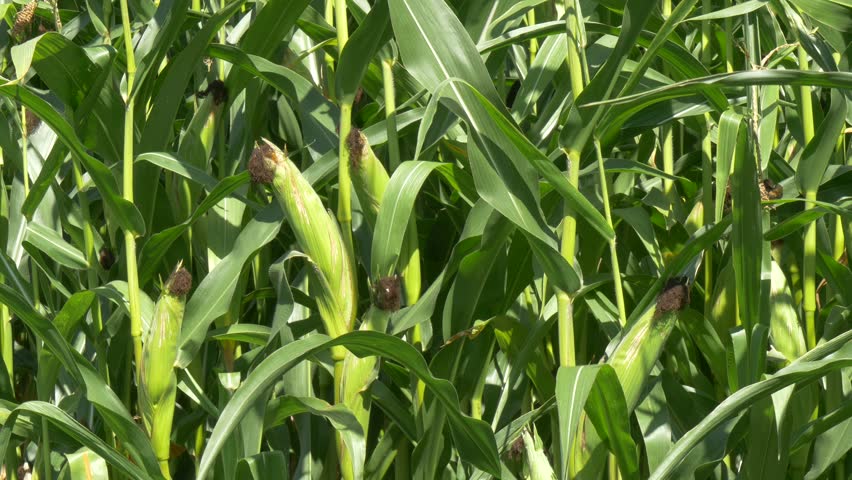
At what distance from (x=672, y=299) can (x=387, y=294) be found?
12.8 inches

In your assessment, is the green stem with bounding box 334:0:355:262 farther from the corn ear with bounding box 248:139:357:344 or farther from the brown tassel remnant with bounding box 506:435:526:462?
the brown tassel remnant with bounding box 506:435:526:462

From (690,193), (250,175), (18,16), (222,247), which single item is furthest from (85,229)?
(690,193)

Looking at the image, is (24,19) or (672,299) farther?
(24,19)

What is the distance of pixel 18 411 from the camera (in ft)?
3.87

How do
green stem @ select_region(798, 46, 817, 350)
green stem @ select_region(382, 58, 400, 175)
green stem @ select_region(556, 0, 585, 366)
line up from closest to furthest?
1. green stem @ select_region(556, 0, 585, 366)
2. green stem @ select_region(382, 58, 400, 175)
3. green stem @ select_region(798, 46, 817, 350)

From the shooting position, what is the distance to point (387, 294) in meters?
1.15

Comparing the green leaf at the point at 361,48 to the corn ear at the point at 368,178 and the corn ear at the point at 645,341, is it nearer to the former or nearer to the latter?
the corn ear at the point at 368,178

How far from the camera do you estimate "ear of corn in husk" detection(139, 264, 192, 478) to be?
121 centimetres

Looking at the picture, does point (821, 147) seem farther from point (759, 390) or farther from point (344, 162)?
point (344, 162)

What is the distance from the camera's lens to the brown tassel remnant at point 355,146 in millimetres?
1169

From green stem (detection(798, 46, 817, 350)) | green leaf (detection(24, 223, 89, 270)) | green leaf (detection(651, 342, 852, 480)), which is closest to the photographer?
green leaf (detection(651, 342, 852, 480))

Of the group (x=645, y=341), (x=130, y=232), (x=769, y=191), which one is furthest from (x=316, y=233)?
(x=769, y=191)

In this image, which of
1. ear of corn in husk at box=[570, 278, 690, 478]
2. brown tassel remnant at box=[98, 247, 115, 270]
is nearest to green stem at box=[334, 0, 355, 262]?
ear of corn in husk at box=[570, 278, 690, 478]

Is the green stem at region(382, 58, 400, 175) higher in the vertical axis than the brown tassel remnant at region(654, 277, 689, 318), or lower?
higher
